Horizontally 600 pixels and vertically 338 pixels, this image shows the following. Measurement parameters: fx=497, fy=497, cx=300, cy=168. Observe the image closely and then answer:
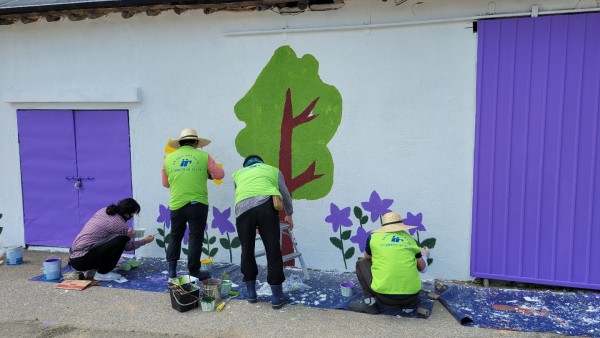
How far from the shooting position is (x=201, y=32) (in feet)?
21.2

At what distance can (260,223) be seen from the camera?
507 cm

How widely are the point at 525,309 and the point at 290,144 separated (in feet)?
10.5

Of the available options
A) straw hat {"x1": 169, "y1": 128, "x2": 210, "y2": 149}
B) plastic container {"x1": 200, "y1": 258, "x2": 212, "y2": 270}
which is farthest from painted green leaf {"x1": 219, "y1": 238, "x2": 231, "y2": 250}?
straw hat {"x1": 169, "y1": 128, "x2": 210, "y2": 149}

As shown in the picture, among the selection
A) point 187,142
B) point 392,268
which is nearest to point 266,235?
point 392,268

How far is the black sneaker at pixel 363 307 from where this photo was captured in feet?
16.2

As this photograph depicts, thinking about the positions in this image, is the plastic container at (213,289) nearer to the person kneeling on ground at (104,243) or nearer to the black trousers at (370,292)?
the person kneeling on ground at (104,243)

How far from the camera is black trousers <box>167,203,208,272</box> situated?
5.76 m

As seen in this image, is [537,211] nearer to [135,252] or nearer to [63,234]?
[135,252]

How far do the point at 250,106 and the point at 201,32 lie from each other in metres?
1.17

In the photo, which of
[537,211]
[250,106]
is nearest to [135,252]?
[250,106]

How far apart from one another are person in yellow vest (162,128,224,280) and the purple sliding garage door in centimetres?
313

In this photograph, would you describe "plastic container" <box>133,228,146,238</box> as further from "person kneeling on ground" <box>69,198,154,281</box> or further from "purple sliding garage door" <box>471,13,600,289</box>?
"purple sliding garage door" <box>471,13,600,289</box>

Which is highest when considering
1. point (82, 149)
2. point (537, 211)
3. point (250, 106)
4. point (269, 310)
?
point (250, 106)

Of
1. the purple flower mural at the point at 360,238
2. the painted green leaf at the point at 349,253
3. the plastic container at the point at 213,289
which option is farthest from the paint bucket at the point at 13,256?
the purple flower mural at the point at 360,238
